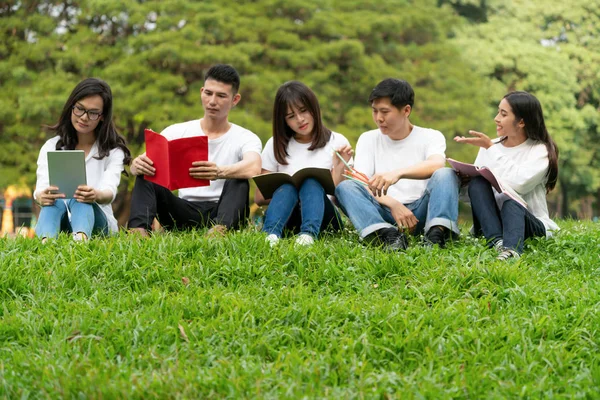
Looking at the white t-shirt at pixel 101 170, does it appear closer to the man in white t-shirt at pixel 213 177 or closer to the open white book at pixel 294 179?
the man in white t-shirt at pixel 213 177

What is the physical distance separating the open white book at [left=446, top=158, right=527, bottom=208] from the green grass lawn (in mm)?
421

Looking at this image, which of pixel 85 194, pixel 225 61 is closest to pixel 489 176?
pixel 85 194

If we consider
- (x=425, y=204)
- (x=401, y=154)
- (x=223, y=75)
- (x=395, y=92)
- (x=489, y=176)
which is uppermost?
(x=223, y=75)

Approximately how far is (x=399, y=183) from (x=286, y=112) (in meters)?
1.02

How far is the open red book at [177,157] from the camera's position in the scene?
543cm

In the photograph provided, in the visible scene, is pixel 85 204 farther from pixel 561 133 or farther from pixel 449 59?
pixel 561 133

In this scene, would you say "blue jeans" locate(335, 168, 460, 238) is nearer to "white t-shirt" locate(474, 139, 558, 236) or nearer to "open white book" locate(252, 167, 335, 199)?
"open white book" locate(252, 167, 335, 199)

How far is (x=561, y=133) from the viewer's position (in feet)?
73.7

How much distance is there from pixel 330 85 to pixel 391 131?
39.5 feet

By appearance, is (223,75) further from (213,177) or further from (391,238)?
(391,238)

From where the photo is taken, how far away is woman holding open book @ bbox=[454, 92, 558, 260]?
5.33 metres

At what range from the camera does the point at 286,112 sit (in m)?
5.93

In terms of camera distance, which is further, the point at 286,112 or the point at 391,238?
the point at 286,112

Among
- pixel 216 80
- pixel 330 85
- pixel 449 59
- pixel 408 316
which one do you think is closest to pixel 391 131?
pixel 216 80
